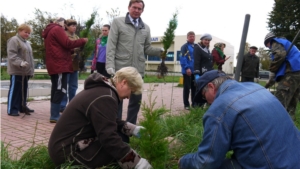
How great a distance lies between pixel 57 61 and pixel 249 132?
368cm

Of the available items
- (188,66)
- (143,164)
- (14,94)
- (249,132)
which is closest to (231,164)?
(249,132)

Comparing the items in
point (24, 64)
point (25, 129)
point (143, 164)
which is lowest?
point (25, 129)

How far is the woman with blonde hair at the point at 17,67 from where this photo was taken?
5.04m

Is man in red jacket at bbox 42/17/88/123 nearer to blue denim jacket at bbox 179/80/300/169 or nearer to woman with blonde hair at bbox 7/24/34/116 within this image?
woman with blonde hair at bbox 7/24/34/116

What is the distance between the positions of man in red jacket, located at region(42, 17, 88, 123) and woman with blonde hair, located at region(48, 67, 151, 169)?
A: 2.40m

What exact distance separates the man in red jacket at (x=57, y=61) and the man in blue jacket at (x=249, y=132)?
3.31 metres

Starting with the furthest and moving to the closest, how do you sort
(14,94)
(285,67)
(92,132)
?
(14,94) → (285,67) → (92,132)

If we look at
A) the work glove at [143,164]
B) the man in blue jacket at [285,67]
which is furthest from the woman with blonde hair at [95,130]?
the man in blue jacket at [285,67]

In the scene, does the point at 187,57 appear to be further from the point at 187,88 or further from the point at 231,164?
the point at 231,164

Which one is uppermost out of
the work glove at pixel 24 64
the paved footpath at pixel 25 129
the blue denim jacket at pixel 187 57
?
the blue denim jacket at pixel 187 57

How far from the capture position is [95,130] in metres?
2.15

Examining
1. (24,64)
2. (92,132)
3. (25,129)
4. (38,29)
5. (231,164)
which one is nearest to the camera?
(231,164)

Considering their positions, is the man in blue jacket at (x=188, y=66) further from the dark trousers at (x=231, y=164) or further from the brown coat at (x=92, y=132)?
the dark trousers at (x=231, y=164)

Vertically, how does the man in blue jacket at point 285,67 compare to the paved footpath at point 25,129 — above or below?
above
